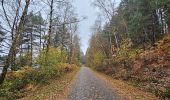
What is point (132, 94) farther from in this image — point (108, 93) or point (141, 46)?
point (141, 46)

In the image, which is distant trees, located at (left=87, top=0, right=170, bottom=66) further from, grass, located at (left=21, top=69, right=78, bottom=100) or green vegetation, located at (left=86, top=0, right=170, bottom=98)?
grass, located at (left=21, top=69, right=78, bottom=100)

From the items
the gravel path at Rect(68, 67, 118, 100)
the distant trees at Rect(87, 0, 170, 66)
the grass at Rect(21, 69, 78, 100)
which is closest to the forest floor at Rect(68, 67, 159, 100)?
the gravel path at Rect(68, 67, 118, 100)

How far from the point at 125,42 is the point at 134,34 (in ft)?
49.9

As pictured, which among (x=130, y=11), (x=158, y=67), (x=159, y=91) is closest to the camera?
(x=159, y=91)

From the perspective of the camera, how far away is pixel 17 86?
16531 mm

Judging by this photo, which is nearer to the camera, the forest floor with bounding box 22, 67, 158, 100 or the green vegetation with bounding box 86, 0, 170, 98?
the forest floor with bounding box 22, 67, 158, 100

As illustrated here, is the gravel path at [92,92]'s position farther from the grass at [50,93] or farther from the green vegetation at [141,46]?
the green vegetation at [141,46]

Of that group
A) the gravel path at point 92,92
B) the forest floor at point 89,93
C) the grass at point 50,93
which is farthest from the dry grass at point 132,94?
the grass at point 50,93

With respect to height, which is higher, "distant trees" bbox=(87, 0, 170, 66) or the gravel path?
"distant trees" bbox=(87, 0, 170, 66)

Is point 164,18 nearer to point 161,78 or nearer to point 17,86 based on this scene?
point 161,78

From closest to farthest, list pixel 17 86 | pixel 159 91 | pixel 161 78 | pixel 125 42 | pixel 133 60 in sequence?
pixel 159 91 → pixel 161 78 → pixel 17 86 → pixel 125 42 → pixel 133 60

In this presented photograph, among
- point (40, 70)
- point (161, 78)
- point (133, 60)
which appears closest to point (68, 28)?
point (133, 60)

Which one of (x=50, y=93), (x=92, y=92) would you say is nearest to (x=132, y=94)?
(x=92, y=92)

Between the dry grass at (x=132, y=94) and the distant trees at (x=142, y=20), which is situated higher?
the distant trees at (x=142, y=20)
